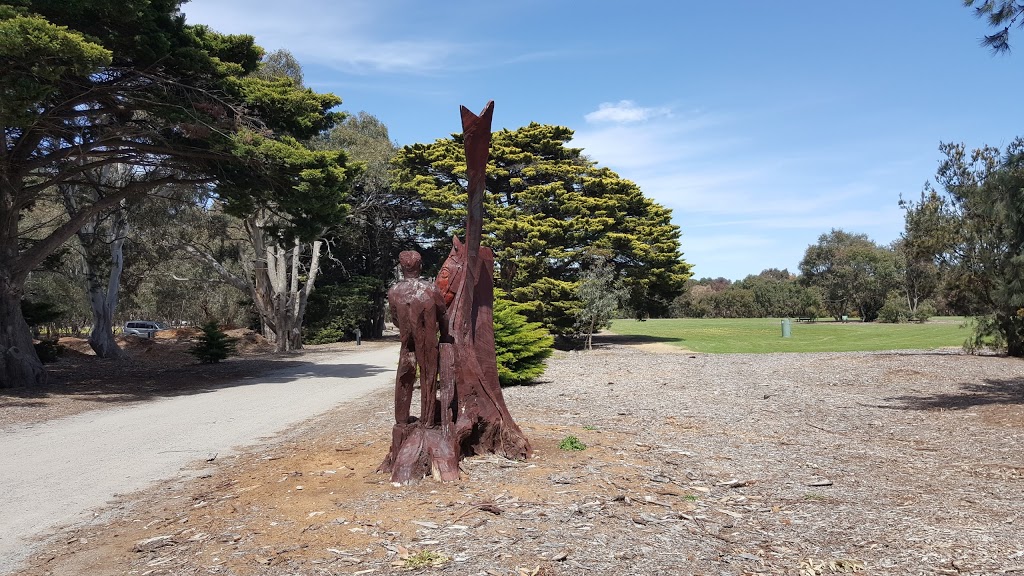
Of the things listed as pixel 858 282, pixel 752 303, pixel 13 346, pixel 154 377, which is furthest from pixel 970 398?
pixel 752 303

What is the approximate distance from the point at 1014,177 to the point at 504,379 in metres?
10.5

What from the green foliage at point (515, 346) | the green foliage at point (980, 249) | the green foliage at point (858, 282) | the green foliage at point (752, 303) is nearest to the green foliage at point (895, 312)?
the green foliage at point (858, 282)

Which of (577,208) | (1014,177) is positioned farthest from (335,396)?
(577,208)

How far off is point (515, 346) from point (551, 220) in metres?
12.7

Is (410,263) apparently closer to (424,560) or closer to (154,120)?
(424,560)

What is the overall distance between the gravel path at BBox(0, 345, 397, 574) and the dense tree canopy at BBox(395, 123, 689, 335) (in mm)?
11681

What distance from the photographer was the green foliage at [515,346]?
1501 cm

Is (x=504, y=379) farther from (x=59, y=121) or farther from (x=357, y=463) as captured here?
(x=59, y=121)

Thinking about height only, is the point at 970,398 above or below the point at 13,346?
below

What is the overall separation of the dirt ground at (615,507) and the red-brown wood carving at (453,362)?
0.33 metres

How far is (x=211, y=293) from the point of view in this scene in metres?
49.3

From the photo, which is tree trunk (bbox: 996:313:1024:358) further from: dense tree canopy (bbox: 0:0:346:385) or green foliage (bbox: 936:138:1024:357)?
dense tree canopy (bbox: 0:0:346:385)

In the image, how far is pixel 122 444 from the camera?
922 cm

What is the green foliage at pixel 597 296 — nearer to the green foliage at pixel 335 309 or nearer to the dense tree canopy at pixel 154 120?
the dense tree canopy at pixel 154 120
